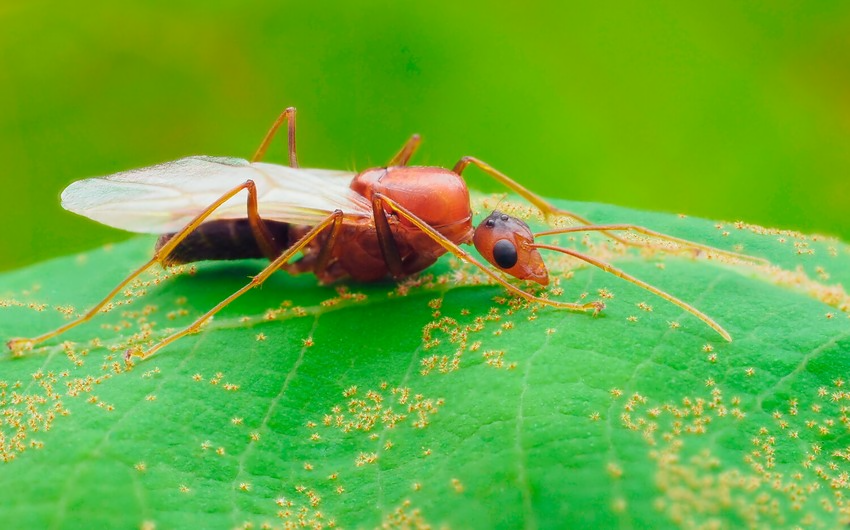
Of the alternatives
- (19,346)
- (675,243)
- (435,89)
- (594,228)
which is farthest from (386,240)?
(435,89)

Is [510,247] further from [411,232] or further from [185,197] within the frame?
[185,197]

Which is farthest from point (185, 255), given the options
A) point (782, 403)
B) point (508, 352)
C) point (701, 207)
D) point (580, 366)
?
point (701, 207)

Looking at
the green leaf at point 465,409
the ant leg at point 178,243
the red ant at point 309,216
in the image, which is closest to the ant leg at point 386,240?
the red ant at point 309,216

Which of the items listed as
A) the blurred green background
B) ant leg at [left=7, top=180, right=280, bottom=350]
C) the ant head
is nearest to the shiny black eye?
the ant head

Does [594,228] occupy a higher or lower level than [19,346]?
higher

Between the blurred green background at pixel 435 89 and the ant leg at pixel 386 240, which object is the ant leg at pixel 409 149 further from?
the ant leg at pixel 386 240

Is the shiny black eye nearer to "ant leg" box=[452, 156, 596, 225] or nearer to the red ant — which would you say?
the red ant
